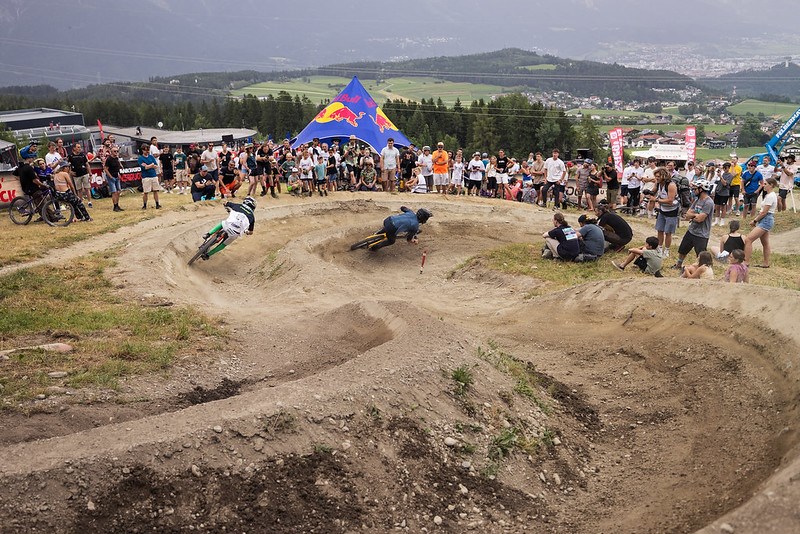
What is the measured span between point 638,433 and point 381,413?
383 centimetres

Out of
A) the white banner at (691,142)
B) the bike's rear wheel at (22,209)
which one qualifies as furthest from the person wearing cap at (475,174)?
the bike's rear wheel at (22,209)

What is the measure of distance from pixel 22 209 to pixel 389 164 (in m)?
13.8

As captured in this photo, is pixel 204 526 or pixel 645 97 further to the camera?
pixel 645 97

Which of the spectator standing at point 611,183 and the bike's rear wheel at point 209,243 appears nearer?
the bike's rear wheel at point 209,243

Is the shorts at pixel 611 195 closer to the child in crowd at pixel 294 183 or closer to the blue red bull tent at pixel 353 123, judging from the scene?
the blue red bull tent at pixel 353 123

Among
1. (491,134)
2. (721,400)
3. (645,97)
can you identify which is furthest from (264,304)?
(645,97)

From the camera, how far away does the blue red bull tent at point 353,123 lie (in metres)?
32.0

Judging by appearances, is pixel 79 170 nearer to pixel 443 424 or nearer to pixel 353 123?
pixel 353 123

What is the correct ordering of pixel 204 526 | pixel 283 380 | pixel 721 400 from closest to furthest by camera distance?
pixel 204 526, pixel 721 400, pixel 283 380

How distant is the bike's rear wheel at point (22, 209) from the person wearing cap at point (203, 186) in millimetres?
5666

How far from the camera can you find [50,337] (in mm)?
10664

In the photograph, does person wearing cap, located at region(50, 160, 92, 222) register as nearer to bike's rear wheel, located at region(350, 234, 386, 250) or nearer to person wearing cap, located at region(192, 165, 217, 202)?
person wearing cap, located at region(192, 165, 217, 202)

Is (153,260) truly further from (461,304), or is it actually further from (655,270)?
(655,270)

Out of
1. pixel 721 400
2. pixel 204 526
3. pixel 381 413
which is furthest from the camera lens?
pixel 721 400
